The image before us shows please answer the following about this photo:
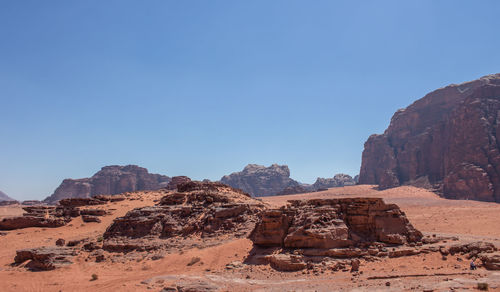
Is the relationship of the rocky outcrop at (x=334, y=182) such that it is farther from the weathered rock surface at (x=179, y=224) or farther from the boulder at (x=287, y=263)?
the boulder at (x=287, y=263)

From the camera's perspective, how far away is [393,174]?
255ft

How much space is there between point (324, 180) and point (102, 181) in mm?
86978

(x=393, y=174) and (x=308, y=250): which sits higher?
(x=393, y=174)

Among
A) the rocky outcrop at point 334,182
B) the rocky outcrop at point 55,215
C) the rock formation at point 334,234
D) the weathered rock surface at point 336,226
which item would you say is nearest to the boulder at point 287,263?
the rock formation at point 334,234

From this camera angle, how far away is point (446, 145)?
68438 mm

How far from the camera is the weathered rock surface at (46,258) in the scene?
17.1 m

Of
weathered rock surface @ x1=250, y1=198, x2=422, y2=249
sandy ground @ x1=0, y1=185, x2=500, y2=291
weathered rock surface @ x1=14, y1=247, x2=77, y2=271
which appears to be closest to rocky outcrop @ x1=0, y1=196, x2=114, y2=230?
sandy ground @ x1=0, y1=185, x2=500, y2=291

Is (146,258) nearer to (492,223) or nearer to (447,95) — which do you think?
(492,223)

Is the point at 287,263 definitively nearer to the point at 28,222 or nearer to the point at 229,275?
the point at 229,275

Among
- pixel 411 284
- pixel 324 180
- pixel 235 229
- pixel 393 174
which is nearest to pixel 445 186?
pixel 393 174

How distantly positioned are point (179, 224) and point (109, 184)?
92.3m

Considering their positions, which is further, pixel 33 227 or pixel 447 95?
pixel 447 95

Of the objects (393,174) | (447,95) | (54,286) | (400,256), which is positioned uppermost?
(447,95)

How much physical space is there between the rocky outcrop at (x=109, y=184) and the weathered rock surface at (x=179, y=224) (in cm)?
8320
